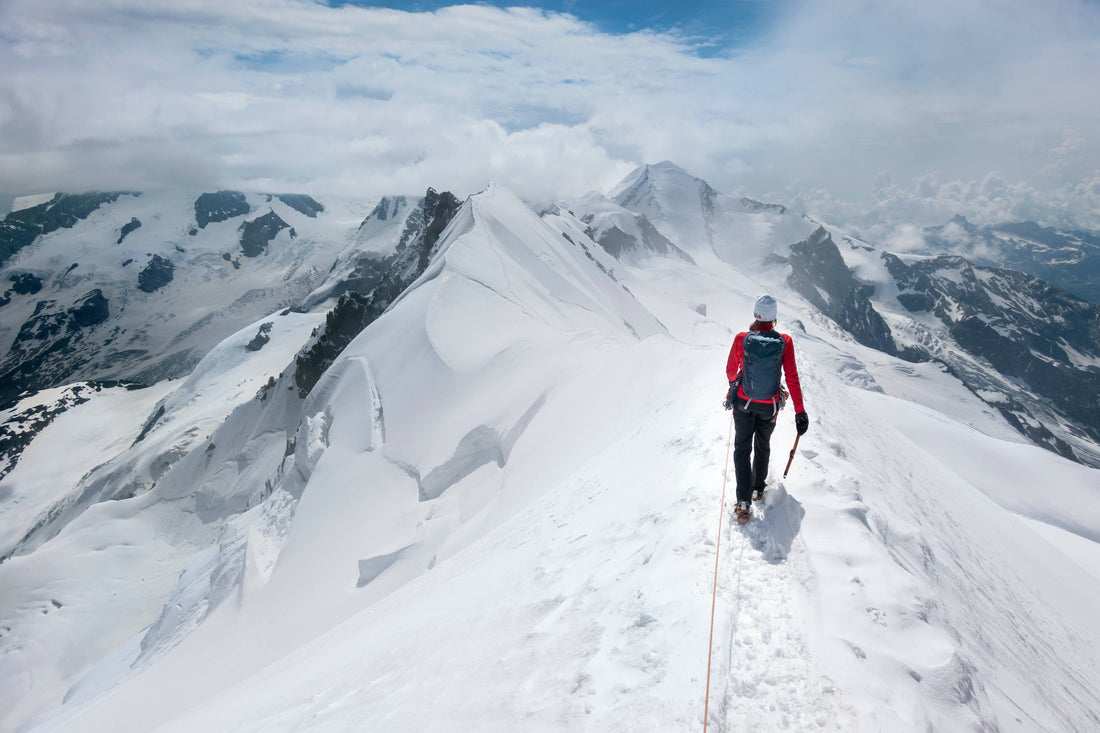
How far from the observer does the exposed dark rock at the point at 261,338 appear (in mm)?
138875

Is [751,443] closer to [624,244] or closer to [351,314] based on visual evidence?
[351,314]

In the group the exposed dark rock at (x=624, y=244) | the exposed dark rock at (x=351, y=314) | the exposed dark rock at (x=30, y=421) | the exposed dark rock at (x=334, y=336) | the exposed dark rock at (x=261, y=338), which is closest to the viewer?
the exposed dark rock at (x=334, y=336)

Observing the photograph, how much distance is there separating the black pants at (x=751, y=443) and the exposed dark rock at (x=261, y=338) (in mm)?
153908

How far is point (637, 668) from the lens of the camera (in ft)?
17.0

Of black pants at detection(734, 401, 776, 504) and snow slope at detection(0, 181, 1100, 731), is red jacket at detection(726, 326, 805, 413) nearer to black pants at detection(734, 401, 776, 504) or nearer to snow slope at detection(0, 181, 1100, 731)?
black pants at detection(734, 401, 776, 504)

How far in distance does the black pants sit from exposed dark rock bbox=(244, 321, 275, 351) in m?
154

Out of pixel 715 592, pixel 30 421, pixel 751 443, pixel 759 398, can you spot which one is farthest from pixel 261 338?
pixel 715 592

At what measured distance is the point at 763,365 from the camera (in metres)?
6.98

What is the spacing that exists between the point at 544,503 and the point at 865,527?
7.43m

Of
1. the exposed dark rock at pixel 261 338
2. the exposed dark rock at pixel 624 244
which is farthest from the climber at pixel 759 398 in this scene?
the exposed dark rock at pixel 624 244

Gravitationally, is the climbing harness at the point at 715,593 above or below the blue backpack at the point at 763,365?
below

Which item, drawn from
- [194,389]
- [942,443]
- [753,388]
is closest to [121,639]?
[753,388]

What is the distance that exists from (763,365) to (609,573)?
348 centimetres

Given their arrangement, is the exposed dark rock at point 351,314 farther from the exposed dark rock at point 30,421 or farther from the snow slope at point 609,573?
the exposed dark rock at point 30,421
